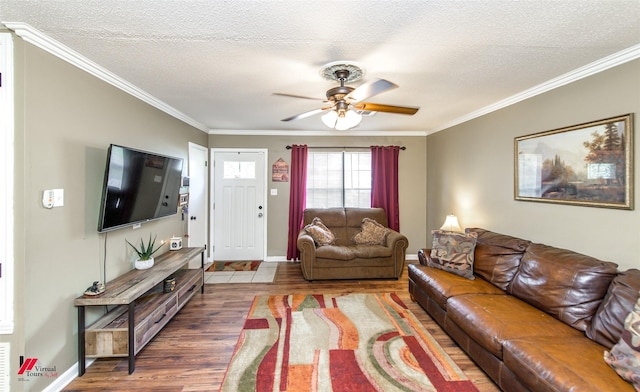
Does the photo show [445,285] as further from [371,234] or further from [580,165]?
[371,234]

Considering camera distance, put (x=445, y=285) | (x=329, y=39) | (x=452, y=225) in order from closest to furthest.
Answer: (x=329, y=39), (x=445, y=285), (x=452, y=225)

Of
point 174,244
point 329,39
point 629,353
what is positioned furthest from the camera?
point 174,244

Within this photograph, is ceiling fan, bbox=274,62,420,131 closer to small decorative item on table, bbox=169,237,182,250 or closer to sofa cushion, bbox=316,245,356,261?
sofa cushion, bbox=316,245,356,261

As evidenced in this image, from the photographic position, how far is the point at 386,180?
193 inches

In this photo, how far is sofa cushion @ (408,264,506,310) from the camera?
2.47 m

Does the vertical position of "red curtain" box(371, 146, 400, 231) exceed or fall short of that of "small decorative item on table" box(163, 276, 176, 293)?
it exceeds it

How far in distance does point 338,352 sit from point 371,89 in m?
2.18

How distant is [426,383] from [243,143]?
439cm

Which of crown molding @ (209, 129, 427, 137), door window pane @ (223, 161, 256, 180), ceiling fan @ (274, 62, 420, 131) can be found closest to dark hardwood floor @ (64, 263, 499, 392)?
door window pane @ (223, 161, 256, 180)

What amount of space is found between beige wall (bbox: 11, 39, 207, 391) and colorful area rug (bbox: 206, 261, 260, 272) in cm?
204

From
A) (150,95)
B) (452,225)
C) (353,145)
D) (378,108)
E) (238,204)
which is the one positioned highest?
(150,95)

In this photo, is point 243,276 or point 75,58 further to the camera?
point 243,276

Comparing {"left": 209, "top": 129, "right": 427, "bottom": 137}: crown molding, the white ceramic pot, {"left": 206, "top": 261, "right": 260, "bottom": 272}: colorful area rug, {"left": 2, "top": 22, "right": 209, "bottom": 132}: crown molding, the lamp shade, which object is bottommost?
{"left": 206, "top": 261, "right": 260, "bottom": 272}: colorful area rug

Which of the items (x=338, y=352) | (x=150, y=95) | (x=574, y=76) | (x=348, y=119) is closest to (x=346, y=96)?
(x=348, y=119)
